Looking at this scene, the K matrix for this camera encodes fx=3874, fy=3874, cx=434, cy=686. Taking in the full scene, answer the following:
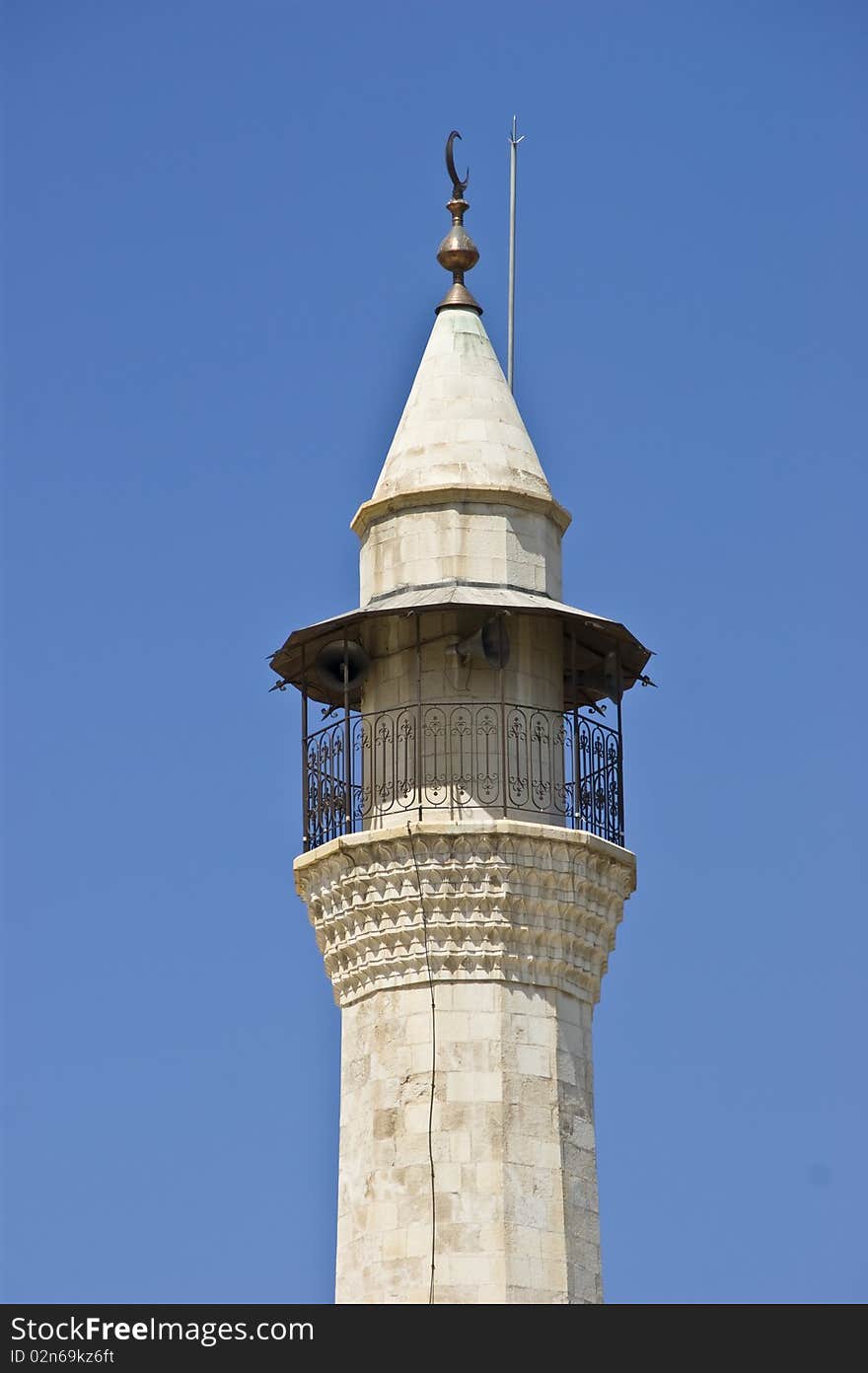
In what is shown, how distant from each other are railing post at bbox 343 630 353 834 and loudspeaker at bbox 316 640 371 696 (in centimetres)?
5

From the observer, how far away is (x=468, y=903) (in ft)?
91.6

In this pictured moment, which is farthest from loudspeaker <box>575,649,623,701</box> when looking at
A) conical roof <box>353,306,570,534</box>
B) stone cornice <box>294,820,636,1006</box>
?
stone cornice <box>294,820,636,1006</box>

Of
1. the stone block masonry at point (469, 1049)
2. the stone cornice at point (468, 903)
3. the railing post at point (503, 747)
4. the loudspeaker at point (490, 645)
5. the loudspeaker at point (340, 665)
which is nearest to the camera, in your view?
the stone block masonry at point (469, 1049)

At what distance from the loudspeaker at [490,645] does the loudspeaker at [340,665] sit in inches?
31.3

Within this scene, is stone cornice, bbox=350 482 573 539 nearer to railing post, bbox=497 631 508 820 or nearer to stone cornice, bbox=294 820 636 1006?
railing post, bbox=497 631 508 820

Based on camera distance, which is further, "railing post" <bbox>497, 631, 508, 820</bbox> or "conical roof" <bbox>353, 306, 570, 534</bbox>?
"conical roof" <bbox>353, 306, 570, 534</bbox>

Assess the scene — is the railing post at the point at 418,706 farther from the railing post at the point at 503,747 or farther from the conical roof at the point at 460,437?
the conical roof at the point at 460,437

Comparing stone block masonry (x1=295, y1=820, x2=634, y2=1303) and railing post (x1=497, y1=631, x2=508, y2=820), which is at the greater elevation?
railing post (x1=497, y1=631, x2=508, y2=820)

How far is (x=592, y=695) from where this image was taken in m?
29.7

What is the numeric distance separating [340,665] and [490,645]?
1.25m

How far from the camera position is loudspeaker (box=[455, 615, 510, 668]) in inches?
1123

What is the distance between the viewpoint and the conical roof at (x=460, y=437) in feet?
95.5

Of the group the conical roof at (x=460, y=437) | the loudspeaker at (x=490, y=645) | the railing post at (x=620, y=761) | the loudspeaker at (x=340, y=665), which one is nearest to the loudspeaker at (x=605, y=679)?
the railing post at (x=620, y=761)
